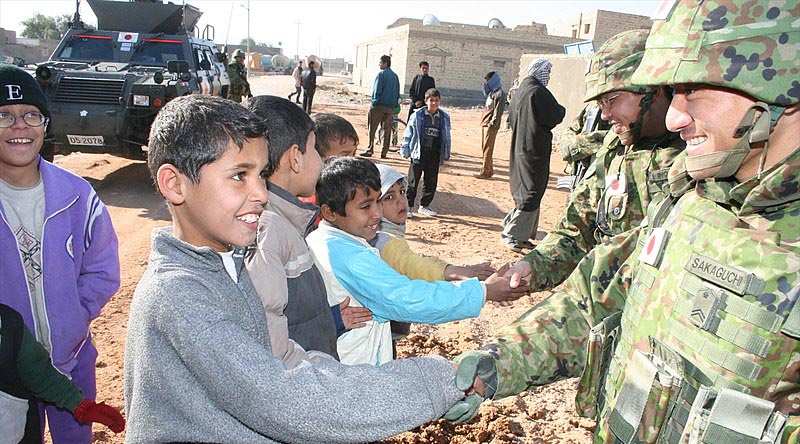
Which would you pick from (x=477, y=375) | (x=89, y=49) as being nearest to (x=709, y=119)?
(x=477, y=375)

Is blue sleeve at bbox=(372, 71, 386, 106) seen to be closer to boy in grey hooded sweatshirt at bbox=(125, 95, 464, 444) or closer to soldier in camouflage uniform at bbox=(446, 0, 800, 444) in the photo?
soldier in camouflage uniform at bbox=(446, 0, 800, 444)

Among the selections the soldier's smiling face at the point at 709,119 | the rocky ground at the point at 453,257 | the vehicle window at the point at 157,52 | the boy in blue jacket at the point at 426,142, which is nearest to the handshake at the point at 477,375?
the soldier's smiling face at the point at 709,119

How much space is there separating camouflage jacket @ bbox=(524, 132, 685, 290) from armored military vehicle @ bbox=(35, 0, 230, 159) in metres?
6.82

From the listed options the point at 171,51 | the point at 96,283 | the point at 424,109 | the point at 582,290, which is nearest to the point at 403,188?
the point at 582,290

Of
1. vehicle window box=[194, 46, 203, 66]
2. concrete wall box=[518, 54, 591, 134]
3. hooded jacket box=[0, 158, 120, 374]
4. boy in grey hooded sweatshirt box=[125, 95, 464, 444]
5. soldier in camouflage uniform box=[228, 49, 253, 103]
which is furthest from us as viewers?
concrete wall box=[518, 54, 591, 134]

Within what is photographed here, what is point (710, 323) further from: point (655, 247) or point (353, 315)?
point (353, 315)

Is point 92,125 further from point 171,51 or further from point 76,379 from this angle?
Result: point 76,379

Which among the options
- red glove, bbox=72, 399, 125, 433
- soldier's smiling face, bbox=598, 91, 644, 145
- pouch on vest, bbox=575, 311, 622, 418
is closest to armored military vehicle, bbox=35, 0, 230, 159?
red glove, bbox=72, 399, 125, 433

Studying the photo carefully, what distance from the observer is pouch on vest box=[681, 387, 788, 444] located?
4.38ft

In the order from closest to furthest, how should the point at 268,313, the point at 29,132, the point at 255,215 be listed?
the point at 255,215 < the point at 268,313 < the point at 29,132

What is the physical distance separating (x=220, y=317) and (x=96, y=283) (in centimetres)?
158

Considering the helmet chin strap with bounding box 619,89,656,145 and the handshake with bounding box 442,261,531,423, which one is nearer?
the handshake with bounding box 442,261,531,423

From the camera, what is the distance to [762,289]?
54.6 inches

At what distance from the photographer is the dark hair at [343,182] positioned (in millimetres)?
2545
